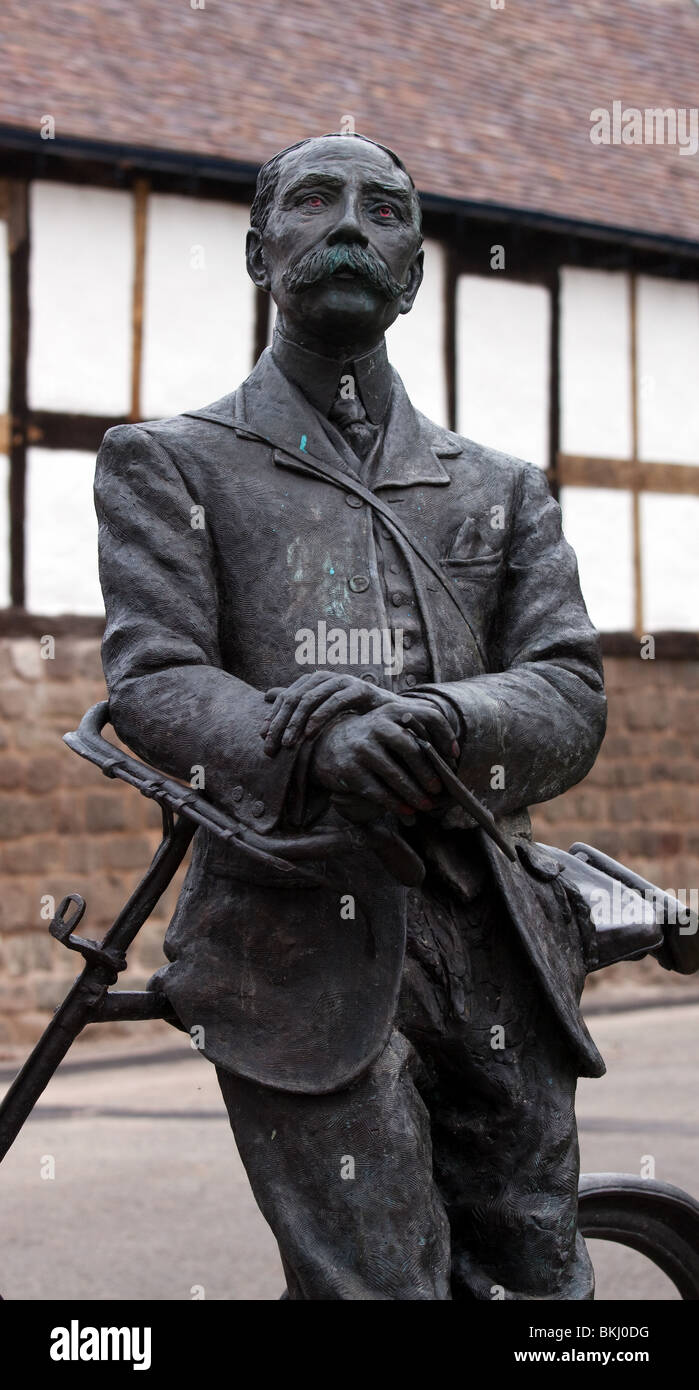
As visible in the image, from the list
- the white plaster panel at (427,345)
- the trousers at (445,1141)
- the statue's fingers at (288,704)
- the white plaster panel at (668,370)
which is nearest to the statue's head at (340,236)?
the statue's fingers at (288,704)

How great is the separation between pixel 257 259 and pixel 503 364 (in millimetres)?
9711

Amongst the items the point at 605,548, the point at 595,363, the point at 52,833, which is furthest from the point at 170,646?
the point at 595,363

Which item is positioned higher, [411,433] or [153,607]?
[411,433]

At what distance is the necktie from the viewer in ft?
9.75

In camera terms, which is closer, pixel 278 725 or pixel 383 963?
pixel 278 725

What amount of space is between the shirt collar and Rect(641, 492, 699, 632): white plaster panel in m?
10.4

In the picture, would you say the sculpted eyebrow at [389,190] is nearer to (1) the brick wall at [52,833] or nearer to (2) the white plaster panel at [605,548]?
(1) the brick wall at [52,833]

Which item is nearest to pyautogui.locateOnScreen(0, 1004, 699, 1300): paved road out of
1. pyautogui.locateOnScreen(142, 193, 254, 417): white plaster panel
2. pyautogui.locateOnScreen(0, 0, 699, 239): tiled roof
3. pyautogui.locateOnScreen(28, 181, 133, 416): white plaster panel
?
pyautogui.locateOnScreen(28, 181, 133, 416): white plaster panel

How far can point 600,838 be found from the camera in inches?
519

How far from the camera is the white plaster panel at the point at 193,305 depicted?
1118 cm

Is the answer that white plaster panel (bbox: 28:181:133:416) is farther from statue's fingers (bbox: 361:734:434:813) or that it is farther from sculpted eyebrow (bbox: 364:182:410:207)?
statue's fingers (bbox: 361:734:434:813)

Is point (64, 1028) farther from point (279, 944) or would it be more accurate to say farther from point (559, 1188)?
point (559, 1188)

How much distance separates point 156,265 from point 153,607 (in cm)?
880
